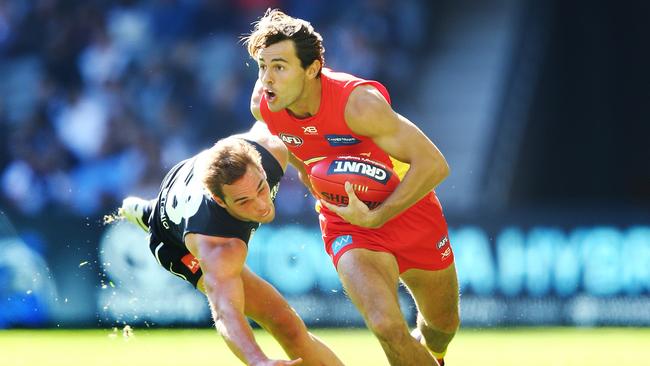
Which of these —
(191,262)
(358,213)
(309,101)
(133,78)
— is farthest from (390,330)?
(133,78)

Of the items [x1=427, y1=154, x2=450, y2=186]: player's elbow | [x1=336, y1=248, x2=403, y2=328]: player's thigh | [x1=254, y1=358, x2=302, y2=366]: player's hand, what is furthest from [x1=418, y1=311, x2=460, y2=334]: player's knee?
[x1=254, y1=358, x2=302, y2=366]: player's hand

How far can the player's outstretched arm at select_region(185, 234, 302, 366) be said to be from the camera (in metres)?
6.28

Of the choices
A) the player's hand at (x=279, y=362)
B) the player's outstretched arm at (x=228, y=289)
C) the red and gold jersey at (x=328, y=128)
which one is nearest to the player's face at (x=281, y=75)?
the red and gold jersey at (x=328, y=128)

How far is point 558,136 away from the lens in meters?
16.0

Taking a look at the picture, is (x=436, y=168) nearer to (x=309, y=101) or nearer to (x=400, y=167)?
(x=400, y=167)

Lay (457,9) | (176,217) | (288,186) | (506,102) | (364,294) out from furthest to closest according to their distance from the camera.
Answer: (457,9)
(506,102)
(288,186)
(176,217)
(364,294)

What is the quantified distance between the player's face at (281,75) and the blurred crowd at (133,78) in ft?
22.5

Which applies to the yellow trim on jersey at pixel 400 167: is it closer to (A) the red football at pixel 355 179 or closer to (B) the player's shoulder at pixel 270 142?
(A) the red football at pixel 355 179

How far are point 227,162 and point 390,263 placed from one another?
3.70ft

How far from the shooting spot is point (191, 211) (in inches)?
284

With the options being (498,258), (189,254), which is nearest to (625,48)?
(498,258)

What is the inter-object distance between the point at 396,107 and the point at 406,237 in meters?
8.91

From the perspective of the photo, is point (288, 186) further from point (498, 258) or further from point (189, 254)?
point (189, 254)

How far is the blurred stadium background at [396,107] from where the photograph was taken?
12.3 metres
